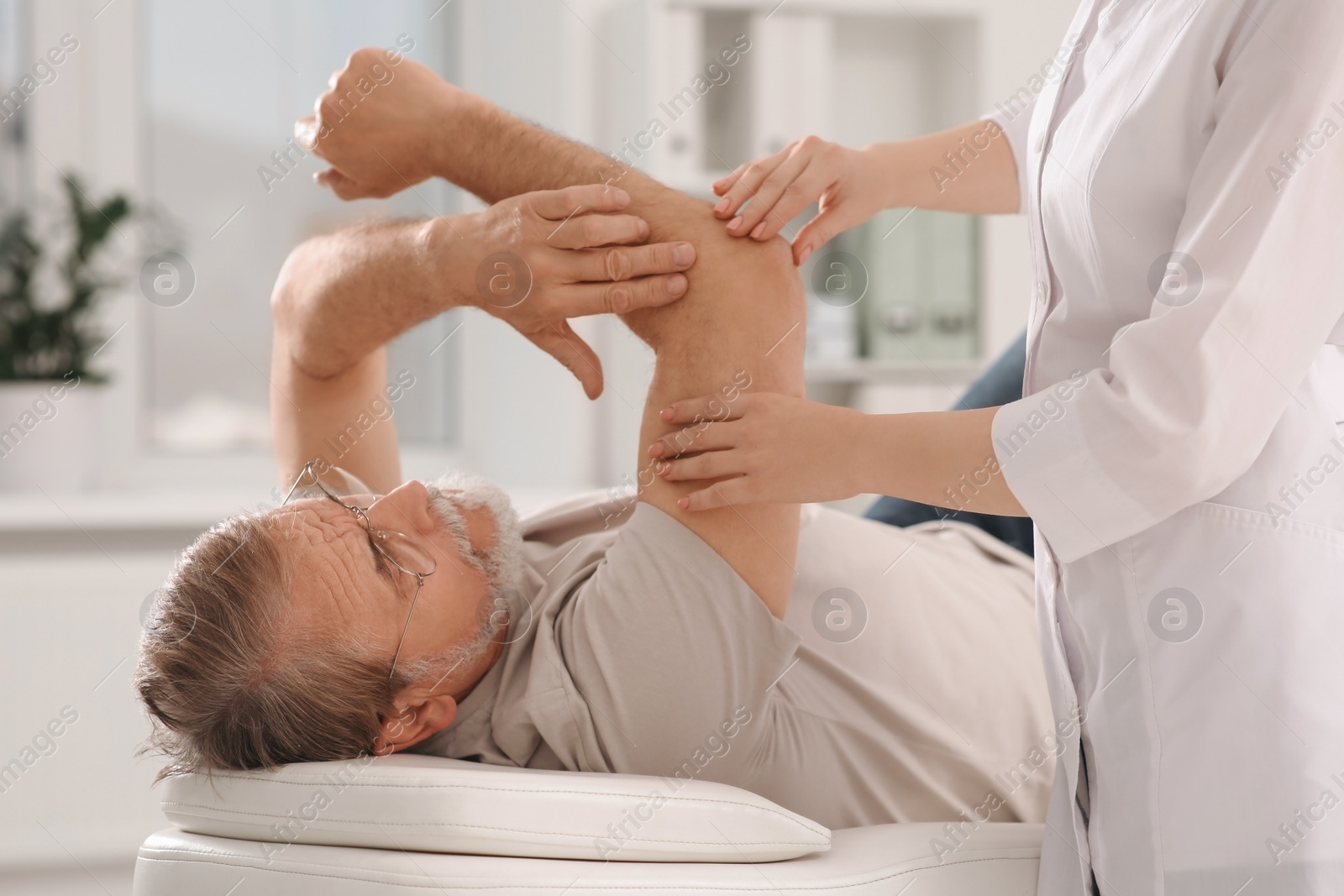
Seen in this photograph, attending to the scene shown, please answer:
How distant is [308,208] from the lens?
279 centimetres

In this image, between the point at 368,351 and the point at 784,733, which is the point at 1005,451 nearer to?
the point at 784,733

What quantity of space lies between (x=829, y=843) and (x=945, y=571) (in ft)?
1.46

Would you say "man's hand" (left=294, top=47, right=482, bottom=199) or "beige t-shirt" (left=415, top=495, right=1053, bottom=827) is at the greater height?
"man's hand" (left=294, top=47, right=482, bottom=199)

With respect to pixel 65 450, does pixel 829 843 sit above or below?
below

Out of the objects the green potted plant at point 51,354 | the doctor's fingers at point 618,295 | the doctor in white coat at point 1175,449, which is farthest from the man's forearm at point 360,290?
the green potted plant at point 51,354

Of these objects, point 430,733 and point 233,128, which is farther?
point 233,128

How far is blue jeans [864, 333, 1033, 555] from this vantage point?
5.07ft

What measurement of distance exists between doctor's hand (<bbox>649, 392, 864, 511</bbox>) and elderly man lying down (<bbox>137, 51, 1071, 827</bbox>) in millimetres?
75

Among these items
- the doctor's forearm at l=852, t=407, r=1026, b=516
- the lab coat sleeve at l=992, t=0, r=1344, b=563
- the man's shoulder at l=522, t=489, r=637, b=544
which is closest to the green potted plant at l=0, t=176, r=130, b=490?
the man's shoulder at l=522, t=489, r=637, b=544

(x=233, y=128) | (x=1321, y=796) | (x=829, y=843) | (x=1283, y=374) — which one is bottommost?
(x=829, y=843)

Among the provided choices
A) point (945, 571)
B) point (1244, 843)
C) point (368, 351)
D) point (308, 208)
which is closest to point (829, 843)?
point (1244, 843)

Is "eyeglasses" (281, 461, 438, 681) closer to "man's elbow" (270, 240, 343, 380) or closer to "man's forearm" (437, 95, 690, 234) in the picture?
"man's elbow" (270, 240, 343, 380)

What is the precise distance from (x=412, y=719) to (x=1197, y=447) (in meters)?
0.74

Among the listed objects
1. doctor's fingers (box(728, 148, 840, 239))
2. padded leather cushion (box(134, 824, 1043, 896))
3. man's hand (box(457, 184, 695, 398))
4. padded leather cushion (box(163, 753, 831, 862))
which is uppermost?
doctor's fingers (box(728, 148, 840, 239))
